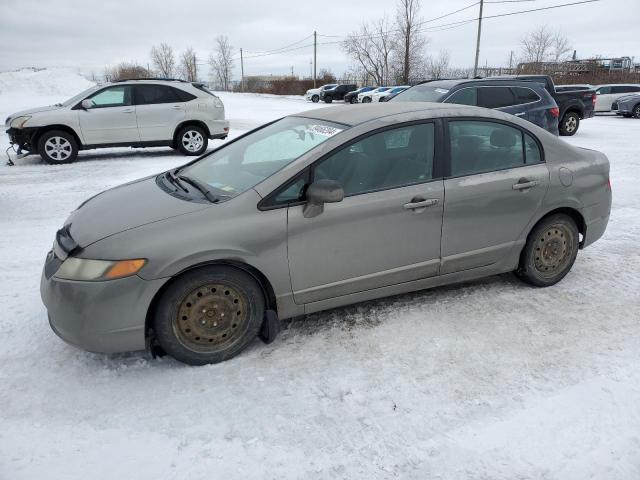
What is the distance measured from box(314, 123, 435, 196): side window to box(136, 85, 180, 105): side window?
28.3 feet

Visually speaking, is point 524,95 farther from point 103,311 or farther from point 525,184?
point 103,311

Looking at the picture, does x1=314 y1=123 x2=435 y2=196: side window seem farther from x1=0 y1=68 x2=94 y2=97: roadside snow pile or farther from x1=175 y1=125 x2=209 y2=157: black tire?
x1=0 y1=68 x2=94 y2=97: roadside snow pile

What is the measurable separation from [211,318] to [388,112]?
190cm

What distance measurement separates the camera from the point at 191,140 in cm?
1112

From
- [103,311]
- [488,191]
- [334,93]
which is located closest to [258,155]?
[103,311]

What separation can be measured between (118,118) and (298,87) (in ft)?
170

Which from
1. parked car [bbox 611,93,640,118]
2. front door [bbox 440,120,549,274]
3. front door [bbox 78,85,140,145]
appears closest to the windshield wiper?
front door [bbox 440,120,549,274]

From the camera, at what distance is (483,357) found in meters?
3.13

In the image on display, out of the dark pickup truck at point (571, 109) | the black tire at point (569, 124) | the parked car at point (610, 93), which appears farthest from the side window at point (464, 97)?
the parked car at point (610, 93)

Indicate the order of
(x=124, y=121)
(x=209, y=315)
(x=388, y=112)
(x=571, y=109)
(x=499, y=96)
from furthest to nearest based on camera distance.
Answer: (x=571, y=109) → (x=124, y=121) → (x=499, y=96) → (x=388, y=112) → (x=209, y=315)

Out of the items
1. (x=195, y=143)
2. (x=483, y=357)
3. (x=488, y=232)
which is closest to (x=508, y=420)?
(x=483, y=357)

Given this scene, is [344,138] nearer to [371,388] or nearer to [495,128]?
[495,128]

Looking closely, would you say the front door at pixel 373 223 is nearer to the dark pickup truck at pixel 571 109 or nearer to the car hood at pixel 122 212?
the car hood at pixel 122 212

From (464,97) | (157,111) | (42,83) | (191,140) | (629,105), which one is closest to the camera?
(464,97)
